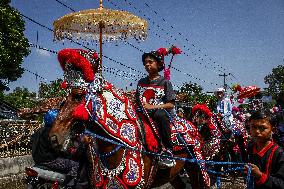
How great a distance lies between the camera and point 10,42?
28.8m

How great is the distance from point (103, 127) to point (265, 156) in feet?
5.88

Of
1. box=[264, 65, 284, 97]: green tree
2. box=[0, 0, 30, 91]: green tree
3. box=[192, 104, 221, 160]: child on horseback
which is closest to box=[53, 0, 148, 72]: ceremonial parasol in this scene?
box=[192, 104, 221, 160]: child on horseback

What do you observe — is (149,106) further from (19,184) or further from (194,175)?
(19,184)

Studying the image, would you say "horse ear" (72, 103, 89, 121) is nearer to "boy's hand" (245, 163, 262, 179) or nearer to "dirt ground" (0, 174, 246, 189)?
"boy's hand" (245, 163, 262, 179)

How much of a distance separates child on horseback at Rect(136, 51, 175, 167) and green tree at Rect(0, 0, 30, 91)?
79.7 ft

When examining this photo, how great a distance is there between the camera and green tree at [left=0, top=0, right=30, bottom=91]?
28.0 meters

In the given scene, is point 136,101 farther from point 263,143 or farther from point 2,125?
point 2,125

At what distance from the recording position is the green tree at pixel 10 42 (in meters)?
28.0

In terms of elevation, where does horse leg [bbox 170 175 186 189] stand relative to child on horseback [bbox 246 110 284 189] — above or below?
below

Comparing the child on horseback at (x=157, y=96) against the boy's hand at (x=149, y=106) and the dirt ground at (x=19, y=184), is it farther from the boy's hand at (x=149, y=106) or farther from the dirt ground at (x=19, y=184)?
the dirt ground at (x=19, y=184)

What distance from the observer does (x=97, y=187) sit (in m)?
4.05

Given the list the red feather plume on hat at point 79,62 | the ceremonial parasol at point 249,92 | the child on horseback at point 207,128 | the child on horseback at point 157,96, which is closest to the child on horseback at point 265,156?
the child on horseback at point 157,96

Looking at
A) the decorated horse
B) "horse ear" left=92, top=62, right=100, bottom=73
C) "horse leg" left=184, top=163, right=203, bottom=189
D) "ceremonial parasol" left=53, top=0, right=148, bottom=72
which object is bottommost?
"horse leg" left=184, top=163, right=203, bottom=189

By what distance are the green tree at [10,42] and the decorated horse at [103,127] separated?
25107 millimetres
